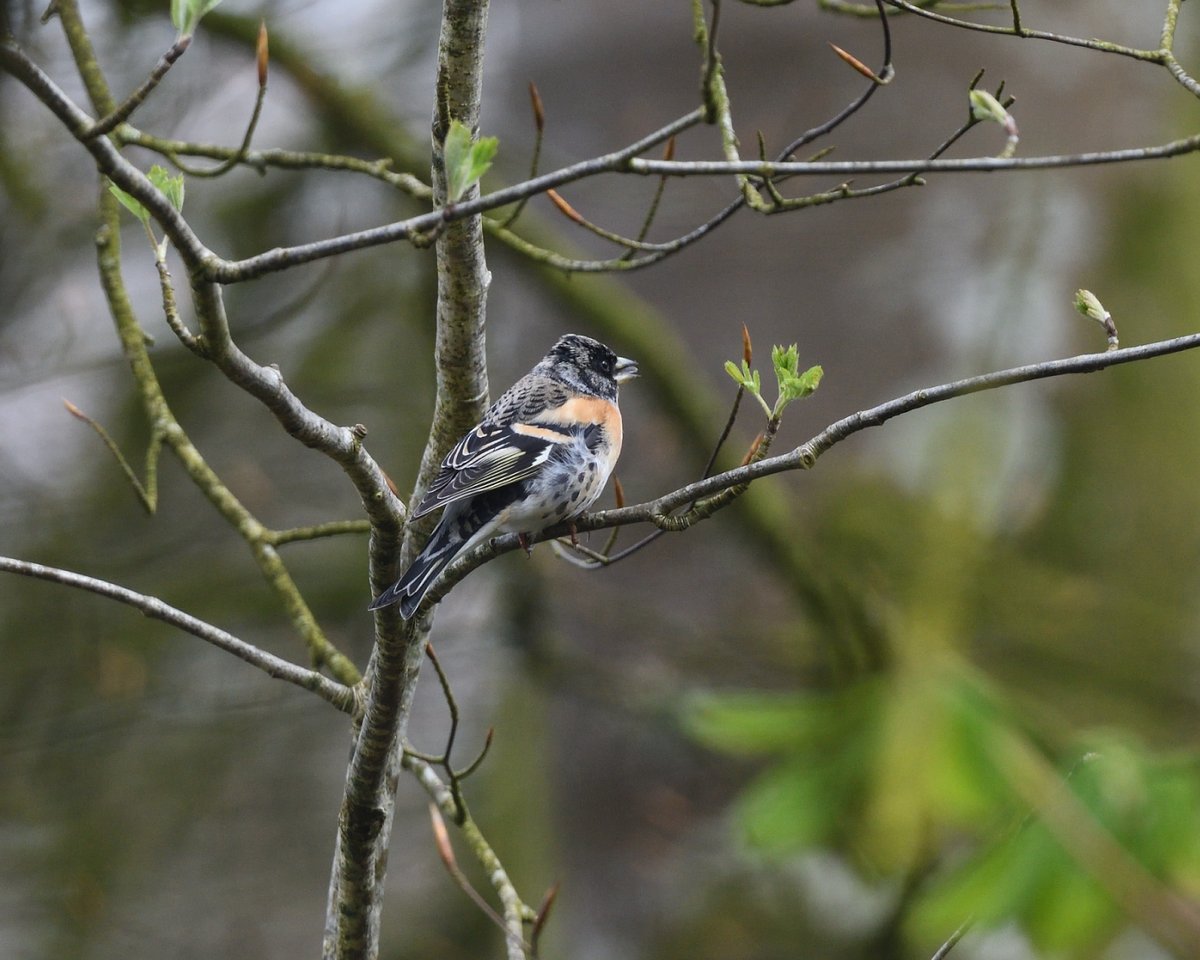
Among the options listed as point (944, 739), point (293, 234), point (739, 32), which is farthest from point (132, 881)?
point (739, 32)

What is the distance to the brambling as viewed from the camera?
281 cm

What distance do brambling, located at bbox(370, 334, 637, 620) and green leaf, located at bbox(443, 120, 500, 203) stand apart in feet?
3.00

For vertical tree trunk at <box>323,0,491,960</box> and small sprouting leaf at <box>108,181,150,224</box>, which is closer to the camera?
small sprouting leaf at <box>108,181,150,224</box>

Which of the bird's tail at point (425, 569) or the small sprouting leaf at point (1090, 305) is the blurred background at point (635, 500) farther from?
the small sprouting leaf at point (1090, 305)

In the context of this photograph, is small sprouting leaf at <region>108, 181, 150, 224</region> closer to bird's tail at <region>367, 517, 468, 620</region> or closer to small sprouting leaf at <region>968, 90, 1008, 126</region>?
bird's tail at <region>367, 517, 468, 620</region>

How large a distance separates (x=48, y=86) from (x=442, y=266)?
106 centimetres

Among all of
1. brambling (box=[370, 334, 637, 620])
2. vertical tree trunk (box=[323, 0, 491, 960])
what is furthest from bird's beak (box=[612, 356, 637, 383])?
vertical tree trunk (box=[323, 0, 491, 960])

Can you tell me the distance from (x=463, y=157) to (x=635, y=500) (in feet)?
12.0

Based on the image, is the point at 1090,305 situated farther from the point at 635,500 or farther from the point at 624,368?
the point at 635,500

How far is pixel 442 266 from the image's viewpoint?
99.5 inches

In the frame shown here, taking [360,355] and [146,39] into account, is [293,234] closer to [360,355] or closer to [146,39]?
[360,355]

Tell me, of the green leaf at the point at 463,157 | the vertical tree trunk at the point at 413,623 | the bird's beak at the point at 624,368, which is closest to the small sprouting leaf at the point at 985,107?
the green leaf at the point at 463,157

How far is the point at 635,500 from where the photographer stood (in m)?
5.45

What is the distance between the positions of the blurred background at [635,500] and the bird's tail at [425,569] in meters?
2.03
